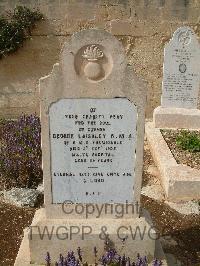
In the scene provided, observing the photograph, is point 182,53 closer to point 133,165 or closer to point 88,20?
point 88,20

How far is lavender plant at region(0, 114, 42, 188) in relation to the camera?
5.11 meters

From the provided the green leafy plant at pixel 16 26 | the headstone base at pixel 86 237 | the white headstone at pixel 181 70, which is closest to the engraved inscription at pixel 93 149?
the headstone base at pixel 86 237

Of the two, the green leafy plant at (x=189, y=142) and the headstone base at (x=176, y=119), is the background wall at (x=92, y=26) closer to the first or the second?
the headstone base at (x=176, y=119)

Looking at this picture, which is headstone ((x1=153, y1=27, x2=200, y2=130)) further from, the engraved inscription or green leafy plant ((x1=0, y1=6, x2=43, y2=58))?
the engraved inscription

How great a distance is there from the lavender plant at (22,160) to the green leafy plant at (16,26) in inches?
101

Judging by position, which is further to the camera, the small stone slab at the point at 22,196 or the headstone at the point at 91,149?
the small stone slab at the point at 22,196

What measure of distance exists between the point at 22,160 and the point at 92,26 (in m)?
3.79

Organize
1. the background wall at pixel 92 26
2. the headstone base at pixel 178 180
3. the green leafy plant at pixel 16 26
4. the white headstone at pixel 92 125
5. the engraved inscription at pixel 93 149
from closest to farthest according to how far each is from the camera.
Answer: the white headstone at pixel 92 125 < the engraved inscription at pixel 93 149 < the headstone base at pixel 178 180 < the green leafy plant at pixel 16 26 < the background wall at pixel 92 26

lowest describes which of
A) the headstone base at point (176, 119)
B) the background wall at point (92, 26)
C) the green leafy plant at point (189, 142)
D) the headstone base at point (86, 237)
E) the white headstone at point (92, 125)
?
the headstone base at point (86, 237)

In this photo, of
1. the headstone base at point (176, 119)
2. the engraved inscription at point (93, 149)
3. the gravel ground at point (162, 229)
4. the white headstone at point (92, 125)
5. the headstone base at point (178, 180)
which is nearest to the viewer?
the white headstone at point (92, 125)

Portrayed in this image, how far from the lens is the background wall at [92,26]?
7.83 meters

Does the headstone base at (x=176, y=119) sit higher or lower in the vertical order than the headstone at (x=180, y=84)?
lower

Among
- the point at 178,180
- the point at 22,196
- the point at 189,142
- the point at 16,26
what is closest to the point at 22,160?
the point at 22,196

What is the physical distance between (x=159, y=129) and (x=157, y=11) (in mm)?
2440
